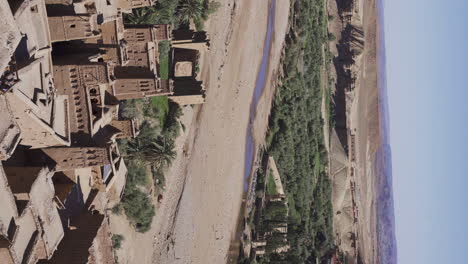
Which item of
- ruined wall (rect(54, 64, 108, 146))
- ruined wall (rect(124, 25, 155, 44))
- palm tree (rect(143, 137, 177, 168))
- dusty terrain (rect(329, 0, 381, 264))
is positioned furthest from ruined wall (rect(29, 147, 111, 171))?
dusty terrain (rect(329, 0, 381, 264))

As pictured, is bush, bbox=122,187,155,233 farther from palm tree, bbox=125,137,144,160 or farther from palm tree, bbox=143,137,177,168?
palm tree, bbox=143,137,177,168

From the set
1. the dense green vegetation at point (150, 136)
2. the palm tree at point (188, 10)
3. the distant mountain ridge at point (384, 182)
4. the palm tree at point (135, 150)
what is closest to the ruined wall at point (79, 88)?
the dense green vegetation at point (150, 136)

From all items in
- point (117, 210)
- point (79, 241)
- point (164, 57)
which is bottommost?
point (117, 210)

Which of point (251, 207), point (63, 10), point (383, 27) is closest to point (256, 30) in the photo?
point (251, 207)

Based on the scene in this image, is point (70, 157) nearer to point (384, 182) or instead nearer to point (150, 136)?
point (150, 136)

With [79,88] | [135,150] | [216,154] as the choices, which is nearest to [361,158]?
[216,154]

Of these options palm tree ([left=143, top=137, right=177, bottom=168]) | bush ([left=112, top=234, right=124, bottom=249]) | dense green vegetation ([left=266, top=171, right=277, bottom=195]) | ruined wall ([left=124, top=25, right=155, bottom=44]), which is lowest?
dense green vegetation ([left=266, top=171, right=277, bottom=195])
